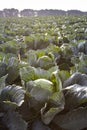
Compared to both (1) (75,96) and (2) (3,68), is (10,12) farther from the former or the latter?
(1) (75,96)

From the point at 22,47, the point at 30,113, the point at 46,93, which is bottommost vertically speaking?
the point at 22,47

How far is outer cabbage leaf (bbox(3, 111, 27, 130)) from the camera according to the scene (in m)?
1.89

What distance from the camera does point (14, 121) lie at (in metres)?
1.93

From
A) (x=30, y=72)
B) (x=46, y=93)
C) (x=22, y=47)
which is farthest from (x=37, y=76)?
(x=22, y=47)

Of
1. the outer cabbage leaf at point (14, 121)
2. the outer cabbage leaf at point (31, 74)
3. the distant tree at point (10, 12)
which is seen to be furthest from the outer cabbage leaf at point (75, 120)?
the distant tree at point (10, 12)

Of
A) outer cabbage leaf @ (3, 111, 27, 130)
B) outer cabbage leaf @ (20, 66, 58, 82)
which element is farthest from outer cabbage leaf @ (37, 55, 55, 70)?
outer cabbage leaf @ (3, 111, 27, 130)

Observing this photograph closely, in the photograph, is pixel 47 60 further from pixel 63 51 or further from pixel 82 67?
pixel 63 51

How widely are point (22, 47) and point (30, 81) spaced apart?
2703mm

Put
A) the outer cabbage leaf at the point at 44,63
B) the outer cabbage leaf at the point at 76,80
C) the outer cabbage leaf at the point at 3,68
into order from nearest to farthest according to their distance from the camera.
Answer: the outer cabbage leaf at the point at 76,80
the outer cabbage leaf at the point at 3,68
the outer cabbage leaf at the point at 44,63

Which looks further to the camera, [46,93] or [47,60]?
[47,60]

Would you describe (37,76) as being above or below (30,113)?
above

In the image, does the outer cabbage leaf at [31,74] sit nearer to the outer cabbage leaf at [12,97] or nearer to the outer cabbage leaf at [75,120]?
the outer cabbage leaf at [12,97]

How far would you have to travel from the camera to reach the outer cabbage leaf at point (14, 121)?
189cm

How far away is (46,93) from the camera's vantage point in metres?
2.02
